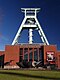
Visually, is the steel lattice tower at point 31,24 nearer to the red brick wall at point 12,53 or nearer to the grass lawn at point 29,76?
the red brick wall at point 12,53

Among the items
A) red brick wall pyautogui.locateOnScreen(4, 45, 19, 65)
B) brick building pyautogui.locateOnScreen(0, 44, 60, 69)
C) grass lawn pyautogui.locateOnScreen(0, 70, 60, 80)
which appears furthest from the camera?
red brick wall pyautogui.locateOnScreen(4, 45, 19, 65)

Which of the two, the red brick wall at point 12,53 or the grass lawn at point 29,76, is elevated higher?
the red brick wall at point 12,53

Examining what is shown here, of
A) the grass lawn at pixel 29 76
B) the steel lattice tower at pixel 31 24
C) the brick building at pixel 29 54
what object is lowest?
the grass lawn at pixel 29 76

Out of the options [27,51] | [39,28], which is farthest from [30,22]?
[27,51]

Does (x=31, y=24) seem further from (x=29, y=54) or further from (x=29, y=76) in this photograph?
(x=29, y=76)

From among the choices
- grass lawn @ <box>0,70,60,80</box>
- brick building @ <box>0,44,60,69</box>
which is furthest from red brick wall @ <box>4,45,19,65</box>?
grass lawn @ <box>0,70,60,80</box>

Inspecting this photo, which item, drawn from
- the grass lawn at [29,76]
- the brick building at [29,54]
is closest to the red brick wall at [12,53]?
the brick building at [29,54]

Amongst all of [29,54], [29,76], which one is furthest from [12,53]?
[29,76]

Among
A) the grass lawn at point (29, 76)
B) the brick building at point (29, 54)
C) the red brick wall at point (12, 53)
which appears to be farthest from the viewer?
the red brick wall at point (12, 53)

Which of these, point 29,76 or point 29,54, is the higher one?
point 29,54

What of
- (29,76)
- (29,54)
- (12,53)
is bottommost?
(29,76)

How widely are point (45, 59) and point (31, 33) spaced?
38.0ft

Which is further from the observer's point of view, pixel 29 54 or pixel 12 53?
pixel 29 54

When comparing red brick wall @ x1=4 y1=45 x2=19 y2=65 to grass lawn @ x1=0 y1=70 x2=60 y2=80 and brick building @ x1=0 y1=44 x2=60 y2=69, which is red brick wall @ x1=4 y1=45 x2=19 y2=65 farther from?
grass lawn @ x1=0 y1=70 x2=60 y2=80
